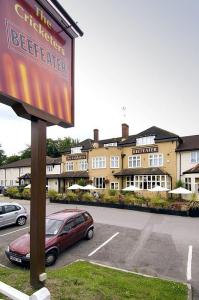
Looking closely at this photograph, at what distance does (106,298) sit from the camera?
6.27 metres

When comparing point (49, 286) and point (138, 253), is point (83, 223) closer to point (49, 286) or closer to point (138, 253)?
point (138, 253)

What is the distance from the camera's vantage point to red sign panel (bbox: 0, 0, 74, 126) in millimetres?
4289

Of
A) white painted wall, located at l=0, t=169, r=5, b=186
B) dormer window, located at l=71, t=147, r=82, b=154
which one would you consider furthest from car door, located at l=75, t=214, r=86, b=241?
white painted wall, located at l=0, t=169, r=5, b=186

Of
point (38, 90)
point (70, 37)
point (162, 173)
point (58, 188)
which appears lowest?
point (58, 188)

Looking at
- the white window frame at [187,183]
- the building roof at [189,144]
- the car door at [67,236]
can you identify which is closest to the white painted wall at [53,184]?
the building roof at [189,144]

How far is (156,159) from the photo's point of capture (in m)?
35.4

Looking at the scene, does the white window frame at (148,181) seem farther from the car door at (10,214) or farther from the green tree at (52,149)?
the green tree at (52,149)

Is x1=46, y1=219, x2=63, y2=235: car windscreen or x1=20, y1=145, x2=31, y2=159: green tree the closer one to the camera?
x1=46, y1=219, x2=63, y2=235: car windscreen

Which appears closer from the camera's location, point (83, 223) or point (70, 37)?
point (70, 37)

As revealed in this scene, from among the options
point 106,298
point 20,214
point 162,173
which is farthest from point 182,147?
point 106,298

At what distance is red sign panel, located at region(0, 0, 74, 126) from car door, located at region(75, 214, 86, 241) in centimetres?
903

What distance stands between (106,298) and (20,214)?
13076 mm

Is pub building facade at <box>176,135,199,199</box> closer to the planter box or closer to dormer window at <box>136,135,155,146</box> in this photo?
dormer window at <box>136,135,155,146</box>

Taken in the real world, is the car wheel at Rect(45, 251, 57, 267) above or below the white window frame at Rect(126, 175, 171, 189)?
below
